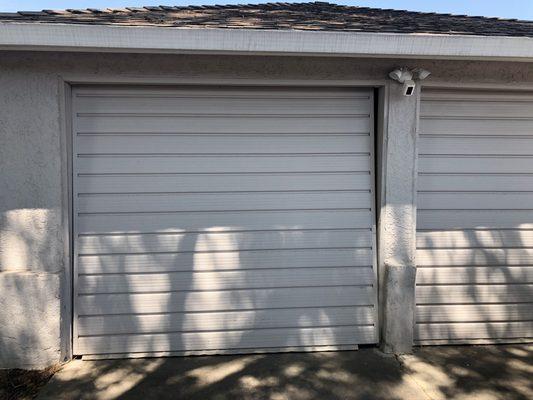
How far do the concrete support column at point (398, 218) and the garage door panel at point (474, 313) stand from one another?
0.36 m

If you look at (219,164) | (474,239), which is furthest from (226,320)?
(474,239)

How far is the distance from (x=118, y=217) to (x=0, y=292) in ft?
3.93

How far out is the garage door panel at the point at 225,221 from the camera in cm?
396

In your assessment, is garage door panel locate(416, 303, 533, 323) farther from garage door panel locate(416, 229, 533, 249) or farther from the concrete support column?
garage door panel locate(416, 229, 533, 249)

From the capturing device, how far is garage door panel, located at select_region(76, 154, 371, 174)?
396 centimetres

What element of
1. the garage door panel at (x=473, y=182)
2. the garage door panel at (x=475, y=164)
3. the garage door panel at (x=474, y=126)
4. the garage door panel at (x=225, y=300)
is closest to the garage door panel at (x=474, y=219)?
the garage door panel at (x=473, y=182)

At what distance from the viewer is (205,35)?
3311mm

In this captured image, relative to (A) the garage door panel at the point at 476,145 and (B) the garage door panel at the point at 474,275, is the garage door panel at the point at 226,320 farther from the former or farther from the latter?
(A) the garage door panel at the point at 476,145

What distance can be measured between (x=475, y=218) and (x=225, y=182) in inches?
105

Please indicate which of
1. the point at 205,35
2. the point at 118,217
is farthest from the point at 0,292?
the point at 205,35

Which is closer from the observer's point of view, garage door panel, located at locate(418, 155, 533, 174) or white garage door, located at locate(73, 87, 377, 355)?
white garage door, located at locate(73, 87, 377, 355)

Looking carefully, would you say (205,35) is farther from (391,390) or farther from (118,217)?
(391,390)

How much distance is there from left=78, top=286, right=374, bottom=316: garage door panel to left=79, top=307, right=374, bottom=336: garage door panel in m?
0.05

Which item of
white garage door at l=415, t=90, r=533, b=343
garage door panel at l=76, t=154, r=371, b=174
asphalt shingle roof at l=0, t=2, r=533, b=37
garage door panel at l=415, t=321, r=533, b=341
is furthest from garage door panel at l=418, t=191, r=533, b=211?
asphalt shingle roof at l=0, t=2, r=533, b=37
